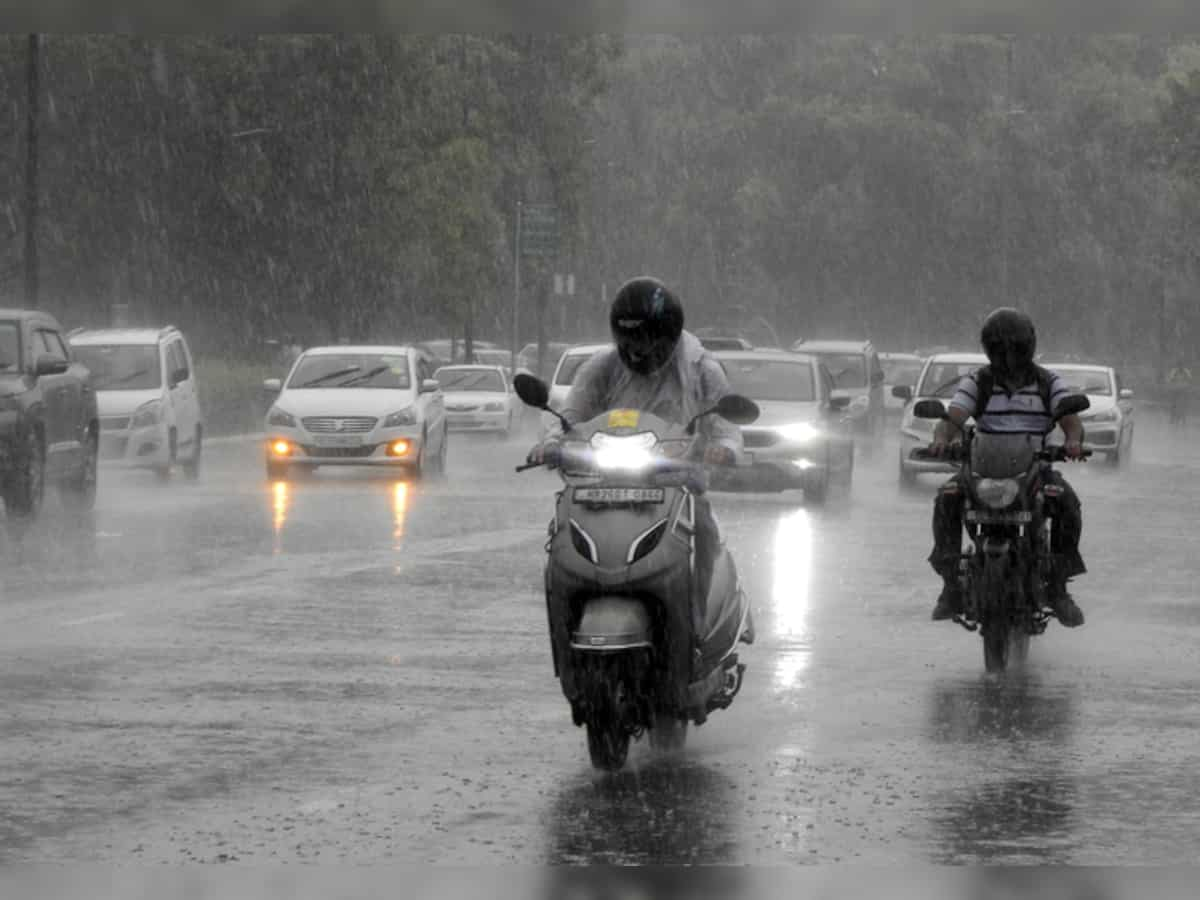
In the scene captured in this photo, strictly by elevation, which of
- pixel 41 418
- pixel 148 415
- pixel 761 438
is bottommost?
pixel 148 415

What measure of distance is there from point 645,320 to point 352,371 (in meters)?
23.2

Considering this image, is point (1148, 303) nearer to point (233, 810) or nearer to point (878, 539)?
point (878, 539)

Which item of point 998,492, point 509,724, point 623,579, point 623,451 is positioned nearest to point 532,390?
point 623,451

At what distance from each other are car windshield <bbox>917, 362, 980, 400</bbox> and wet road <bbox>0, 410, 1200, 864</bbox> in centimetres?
1203

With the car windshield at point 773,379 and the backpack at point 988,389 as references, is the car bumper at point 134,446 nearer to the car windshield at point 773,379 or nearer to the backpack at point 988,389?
the car windshield at point 773,379

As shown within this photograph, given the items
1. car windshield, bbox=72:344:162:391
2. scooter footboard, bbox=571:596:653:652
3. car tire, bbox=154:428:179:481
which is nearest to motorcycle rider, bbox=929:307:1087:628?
scooter footboard, bbox=571:596:653:652

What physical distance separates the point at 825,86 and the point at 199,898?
92.4m

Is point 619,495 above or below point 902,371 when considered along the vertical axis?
above

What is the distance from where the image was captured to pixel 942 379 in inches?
1345

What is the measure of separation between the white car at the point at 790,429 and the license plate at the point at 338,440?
4.22 m

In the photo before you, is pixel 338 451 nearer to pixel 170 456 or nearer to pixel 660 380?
pixel 170 456

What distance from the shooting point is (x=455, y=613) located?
50.9 ft

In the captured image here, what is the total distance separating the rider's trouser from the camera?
42.5 ft

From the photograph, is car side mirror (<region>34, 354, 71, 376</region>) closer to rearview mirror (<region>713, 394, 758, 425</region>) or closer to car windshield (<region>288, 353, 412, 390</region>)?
car windshield (<region>288, 353, 412, 390</region>)
